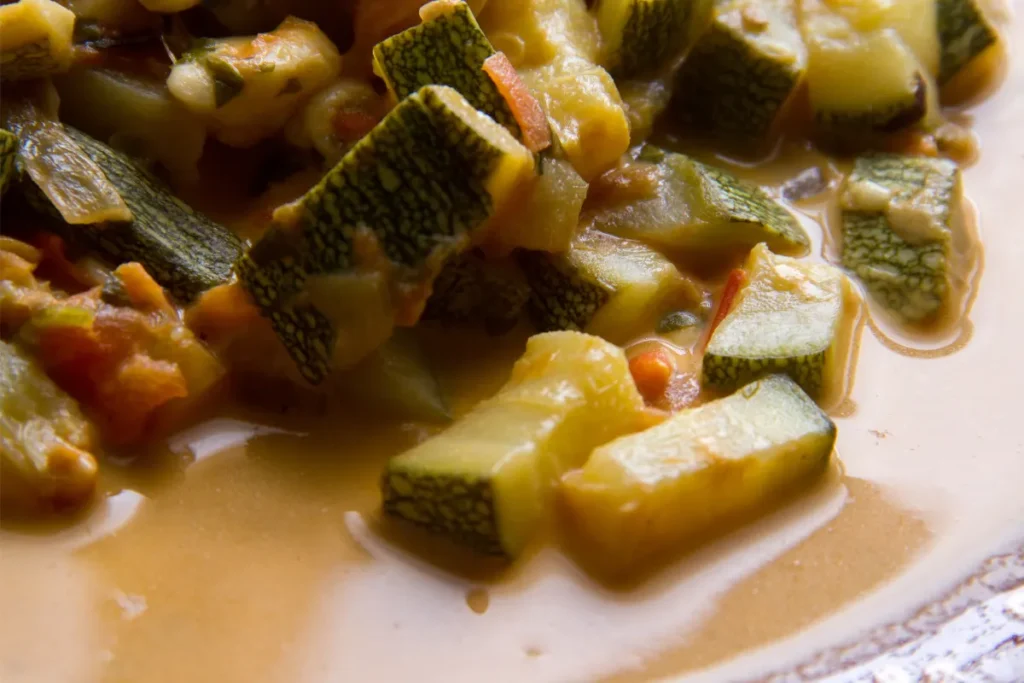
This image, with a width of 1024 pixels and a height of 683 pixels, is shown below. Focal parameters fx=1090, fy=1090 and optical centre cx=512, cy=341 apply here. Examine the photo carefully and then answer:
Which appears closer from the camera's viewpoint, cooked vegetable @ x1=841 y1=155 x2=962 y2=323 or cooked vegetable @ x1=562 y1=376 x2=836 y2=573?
cooked vegetable @ x1=562 y1=376 x2=836 y2=573

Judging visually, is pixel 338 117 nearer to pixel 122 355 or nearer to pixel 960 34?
pixel 122 355

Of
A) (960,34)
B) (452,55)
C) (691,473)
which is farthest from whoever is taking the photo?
(960,34)

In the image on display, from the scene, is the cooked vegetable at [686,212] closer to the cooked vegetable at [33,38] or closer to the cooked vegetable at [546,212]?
the cooked vegetable at [546,212]

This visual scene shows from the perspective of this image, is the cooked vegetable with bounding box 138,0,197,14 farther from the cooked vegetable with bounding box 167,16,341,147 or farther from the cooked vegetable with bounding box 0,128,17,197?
the cooked vegetable with bounding box 0,128,17,197

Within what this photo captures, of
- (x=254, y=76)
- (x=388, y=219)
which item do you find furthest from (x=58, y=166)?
(x=388, y=219)

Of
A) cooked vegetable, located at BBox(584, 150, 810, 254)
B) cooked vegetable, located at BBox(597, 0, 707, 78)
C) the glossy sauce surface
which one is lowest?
the glossy sauce surface

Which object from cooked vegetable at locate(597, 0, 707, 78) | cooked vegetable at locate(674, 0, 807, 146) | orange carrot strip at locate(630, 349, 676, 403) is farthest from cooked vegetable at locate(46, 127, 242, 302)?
cooked vegetable at locate(674, 0, 807, 146)
